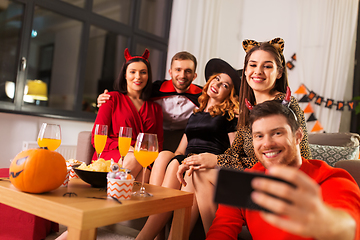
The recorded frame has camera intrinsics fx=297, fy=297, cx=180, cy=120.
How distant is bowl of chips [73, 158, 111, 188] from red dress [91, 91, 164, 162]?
1.03m

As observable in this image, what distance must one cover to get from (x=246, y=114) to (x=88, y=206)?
48.3 inches

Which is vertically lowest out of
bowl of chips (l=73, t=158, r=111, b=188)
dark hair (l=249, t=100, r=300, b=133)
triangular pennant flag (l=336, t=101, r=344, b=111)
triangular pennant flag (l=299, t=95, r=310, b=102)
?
bowl of chips (l=73, t=158, r=111, b=188)

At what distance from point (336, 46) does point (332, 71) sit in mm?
353

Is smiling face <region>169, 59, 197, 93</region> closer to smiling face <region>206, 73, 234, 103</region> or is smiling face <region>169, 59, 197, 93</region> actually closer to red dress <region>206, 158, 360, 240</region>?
smiling face <region>206, 73, 234, 103</region>

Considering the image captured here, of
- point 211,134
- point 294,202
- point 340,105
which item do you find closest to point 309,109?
point 340,105

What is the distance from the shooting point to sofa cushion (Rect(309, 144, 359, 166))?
1.93m

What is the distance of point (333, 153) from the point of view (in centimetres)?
195

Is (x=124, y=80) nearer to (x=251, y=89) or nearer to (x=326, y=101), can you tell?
(x=251, y=89)

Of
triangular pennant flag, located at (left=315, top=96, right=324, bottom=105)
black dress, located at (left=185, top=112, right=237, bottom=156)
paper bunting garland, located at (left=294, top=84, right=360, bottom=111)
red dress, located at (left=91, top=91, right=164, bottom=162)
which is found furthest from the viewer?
triangular pennant flag, located at (left=315, top=96, right=324, bottom=105)

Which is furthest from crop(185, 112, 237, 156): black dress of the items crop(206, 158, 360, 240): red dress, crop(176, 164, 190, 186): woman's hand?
crop(206, 158, 360, 240): red dress

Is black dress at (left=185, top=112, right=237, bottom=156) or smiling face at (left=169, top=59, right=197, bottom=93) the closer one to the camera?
black dress at (left=185, top=112, right=237, bottom=156)

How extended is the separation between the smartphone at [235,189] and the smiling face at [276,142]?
1.49 feet

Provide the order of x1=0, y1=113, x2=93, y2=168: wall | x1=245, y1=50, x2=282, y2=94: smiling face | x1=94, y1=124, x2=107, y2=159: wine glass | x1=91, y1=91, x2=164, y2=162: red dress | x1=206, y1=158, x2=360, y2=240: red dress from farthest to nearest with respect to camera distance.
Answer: x1=0, y1=113, x2=93, y2=168: wall
x1=91, y1=91, x2=164, y2=162: red dress
x1=245, y1=50, x2=282, y2=94: smiling face
x1=94, y1=124, x2=107, y2=159: wine glass
x1=206, y1=158, x2=360, y2=240: red dress

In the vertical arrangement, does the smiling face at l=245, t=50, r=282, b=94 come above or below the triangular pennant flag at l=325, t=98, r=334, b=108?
below
